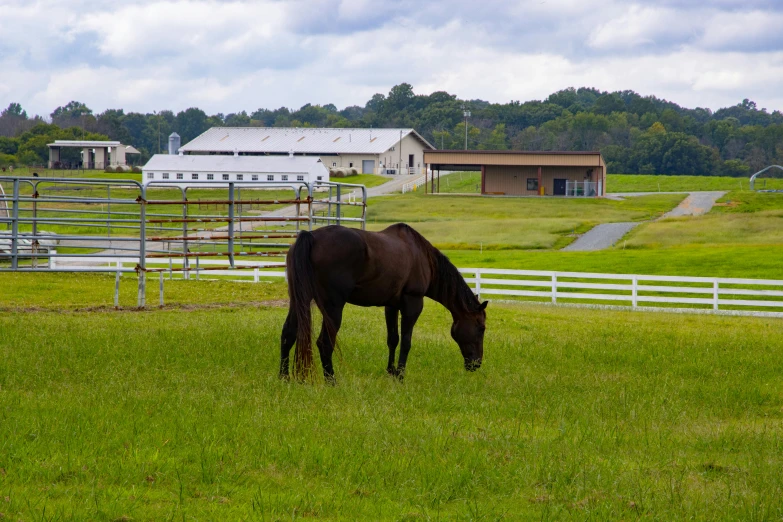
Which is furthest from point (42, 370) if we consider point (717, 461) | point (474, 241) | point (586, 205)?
point (586, 205)

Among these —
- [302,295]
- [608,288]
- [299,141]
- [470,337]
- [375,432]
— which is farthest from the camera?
[299,141]

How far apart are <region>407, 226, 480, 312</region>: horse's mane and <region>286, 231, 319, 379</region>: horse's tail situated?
6.42ft

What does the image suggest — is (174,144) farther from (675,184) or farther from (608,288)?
(608,288)

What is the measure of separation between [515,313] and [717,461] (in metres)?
11.5

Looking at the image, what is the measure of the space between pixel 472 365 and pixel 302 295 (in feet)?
8.17

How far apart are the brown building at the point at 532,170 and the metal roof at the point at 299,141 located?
18659 millimetres

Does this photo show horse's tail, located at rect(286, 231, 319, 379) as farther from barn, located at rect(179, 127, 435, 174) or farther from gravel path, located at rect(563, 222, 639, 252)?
barn, located at rect(179, 127, 435, 174)

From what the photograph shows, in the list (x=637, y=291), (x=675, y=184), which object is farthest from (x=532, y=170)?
(x=637, y=291)

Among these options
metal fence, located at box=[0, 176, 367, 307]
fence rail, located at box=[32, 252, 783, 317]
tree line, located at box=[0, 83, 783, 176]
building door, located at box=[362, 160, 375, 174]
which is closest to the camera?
metal fence, located at box=[0, 176, 367, 307]

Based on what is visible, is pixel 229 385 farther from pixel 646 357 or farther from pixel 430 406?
pixel 646 357

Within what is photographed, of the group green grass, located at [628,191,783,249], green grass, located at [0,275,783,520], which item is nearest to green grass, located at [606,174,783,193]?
green grass, located at [628,191,783,249]

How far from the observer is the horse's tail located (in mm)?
8094

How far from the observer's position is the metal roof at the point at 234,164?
2874 inches

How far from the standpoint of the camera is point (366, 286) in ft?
28.9
